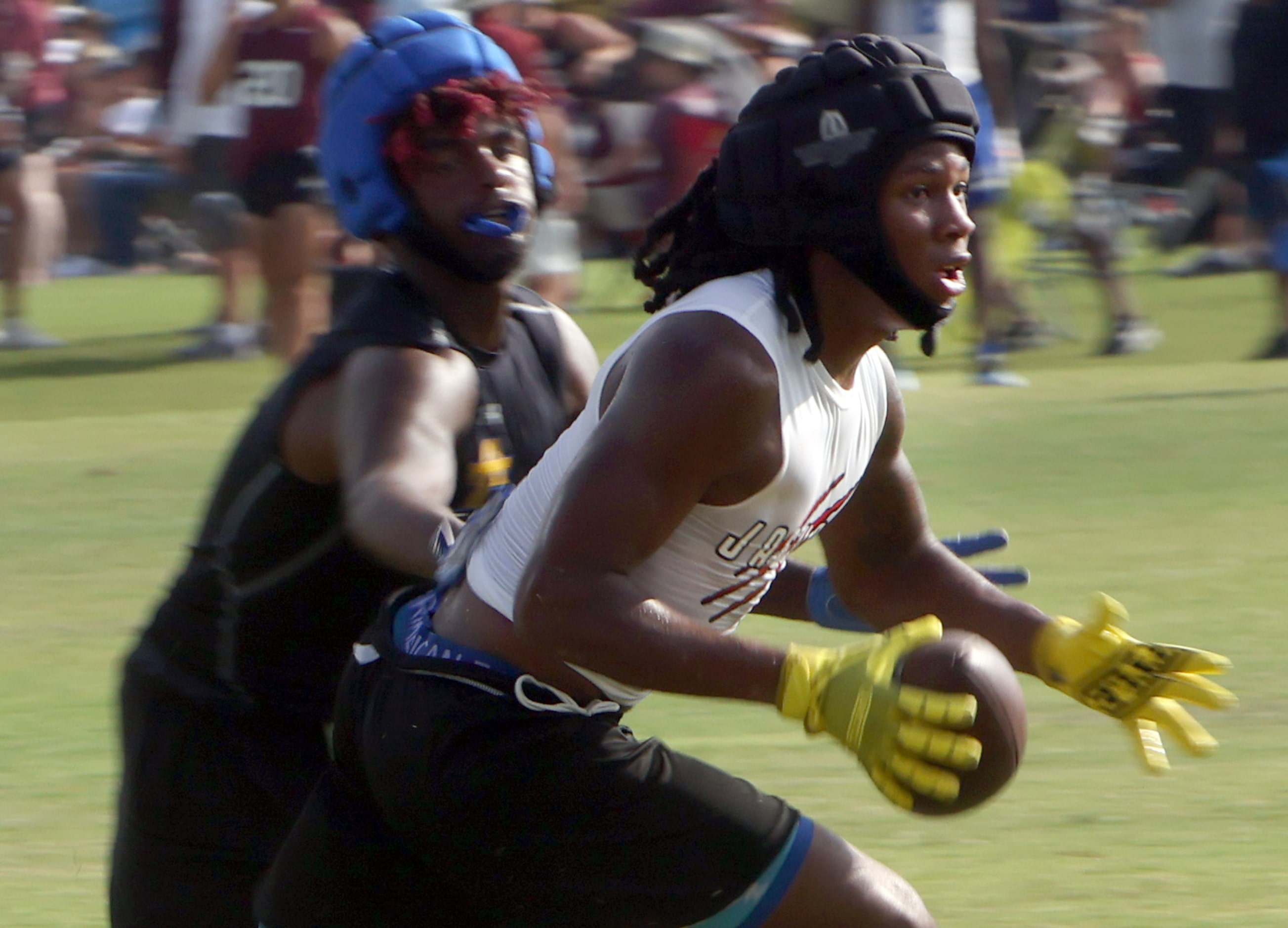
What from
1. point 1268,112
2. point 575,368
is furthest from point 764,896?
point 1268,112

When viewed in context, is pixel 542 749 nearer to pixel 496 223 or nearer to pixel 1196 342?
pixel 496 223

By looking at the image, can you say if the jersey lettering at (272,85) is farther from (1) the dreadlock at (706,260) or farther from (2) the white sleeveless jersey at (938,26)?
(1) the dreadlock at (706,260)

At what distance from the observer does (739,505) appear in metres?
2.71

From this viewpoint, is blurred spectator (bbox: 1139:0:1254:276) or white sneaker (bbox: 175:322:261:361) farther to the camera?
blurred spectator (bbox: 1139:0:1254:276)

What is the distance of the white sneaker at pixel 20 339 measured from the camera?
1345cm

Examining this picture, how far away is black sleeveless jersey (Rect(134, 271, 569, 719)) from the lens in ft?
11.5

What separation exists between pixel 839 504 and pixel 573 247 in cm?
986

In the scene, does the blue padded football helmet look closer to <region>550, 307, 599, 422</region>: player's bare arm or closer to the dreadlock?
<region>550, 307, 599, 422</region>: player's bare arm

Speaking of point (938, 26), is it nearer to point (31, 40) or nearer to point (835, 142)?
point (835, 142)

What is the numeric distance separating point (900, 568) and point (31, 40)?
1315 centimetres

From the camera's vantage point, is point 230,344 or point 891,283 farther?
point 230,344

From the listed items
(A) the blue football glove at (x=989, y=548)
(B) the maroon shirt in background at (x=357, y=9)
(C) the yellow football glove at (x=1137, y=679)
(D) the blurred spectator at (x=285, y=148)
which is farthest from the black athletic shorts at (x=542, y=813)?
(B) the maroon shirt in background at (x=357, y=9)

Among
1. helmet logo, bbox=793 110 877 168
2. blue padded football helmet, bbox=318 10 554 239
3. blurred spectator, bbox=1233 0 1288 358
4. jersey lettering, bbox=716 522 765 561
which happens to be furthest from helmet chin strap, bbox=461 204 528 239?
blurred spectator, bbox=1233 0 1288 358

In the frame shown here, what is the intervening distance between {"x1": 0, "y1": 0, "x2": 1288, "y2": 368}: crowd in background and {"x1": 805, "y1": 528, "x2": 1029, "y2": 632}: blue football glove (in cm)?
494
